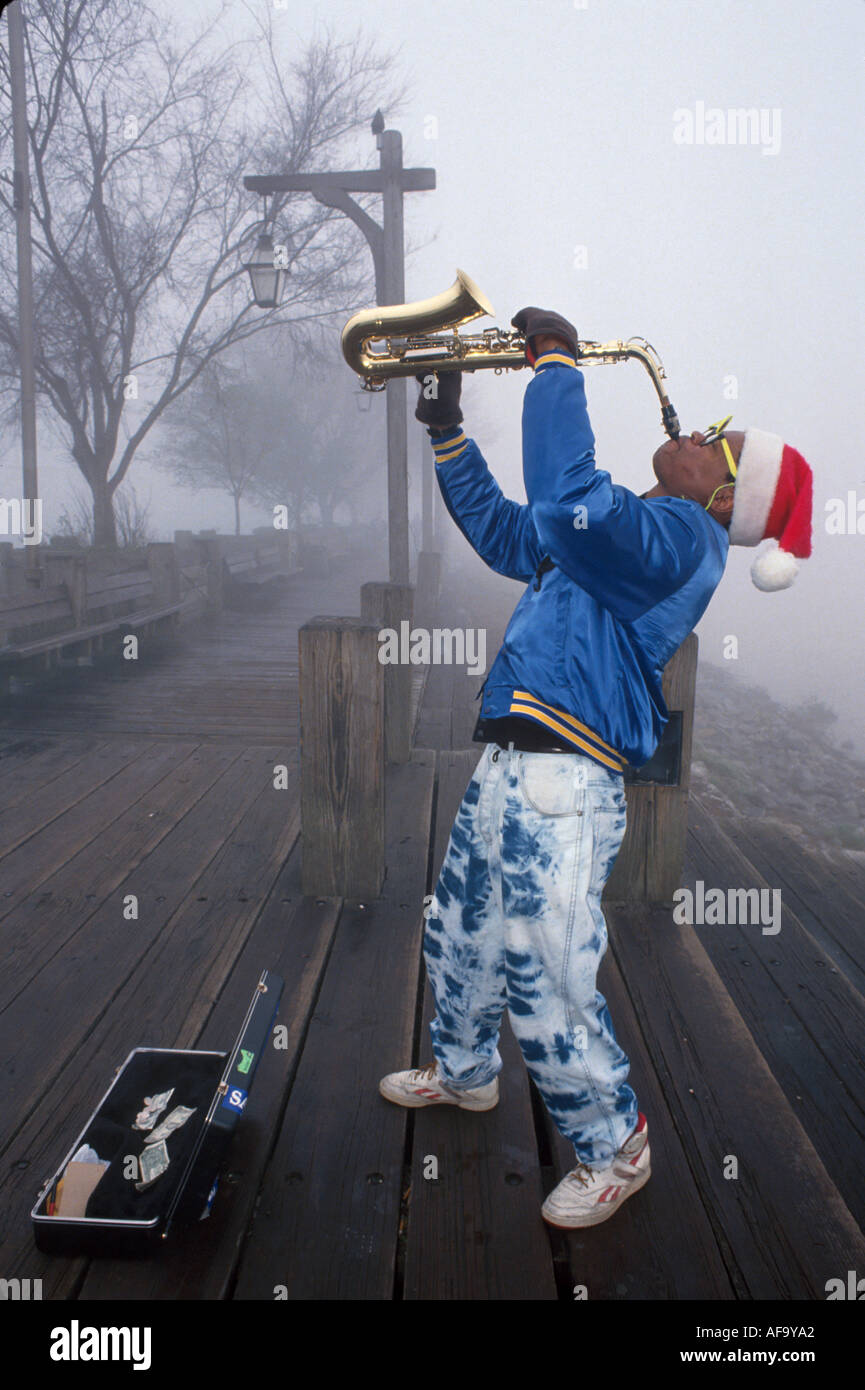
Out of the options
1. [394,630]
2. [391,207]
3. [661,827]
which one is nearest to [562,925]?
[661,827]

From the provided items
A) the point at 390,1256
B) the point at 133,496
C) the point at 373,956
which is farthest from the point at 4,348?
the point at 390,1256

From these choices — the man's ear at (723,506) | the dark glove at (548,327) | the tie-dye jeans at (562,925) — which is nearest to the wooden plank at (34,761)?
the tie-dye jeans at (562,925)

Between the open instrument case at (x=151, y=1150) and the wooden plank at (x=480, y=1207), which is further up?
the open instrument case at (x=151, y=1150)

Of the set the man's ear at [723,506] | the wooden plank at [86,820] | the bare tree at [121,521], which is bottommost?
the wooden plank at [86,820]

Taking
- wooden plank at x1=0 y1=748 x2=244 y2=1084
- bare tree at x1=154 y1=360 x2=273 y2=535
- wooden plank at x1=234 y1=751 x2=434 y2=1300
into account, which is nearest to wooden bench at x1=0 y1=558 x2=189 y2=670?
wooden plank at x1=0 y1=748 x2=244 y2=1084

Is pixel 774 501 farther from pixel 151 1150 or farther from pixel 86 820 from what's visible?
pixel 86 820

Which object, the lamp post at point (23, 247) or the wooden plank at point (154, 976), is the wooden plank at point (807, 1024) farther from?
the lamp post at point (23, 247)

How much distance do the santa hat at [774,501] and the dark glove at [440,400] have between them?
765 mm

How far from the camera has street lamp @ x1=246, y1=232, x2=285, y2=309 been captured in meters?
10.2

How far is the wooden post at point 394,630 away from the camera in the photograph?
5.62m

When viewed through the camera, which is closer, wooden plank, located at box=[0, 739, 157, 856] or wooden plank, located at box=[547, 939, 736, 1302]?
wooden plank, located at box=[547, 939, 736, 1302]

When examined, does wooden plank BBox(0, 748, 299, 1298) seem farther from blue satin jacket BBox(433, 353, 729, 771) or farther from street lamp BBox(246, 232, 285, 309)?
street lamp BBox(246, 232, 285, 309)

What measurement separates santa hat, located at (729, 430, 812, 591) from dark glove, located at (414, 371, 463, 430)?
2.51 ft
